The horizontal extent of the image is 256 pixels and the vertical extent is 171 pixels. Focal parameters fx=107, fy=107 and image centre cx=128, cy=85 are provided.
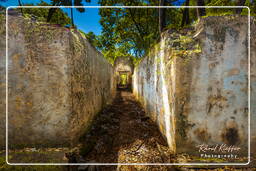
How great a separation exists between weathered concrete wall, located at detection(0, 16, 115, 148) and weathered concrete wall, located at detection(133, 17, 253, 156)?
2.26 m

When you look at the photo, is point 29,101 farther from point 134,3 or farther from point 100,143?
point 134,3

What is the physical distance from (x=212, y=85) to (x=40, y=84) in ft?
11.6

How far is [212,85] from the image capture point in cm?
218

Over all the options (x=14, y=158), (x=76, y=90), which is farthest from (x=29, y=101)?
(x=14, y=158)

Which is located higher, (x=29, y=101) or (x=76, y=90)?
(x=76, y=90)

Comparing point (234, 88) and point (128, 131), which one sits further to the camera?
point (128, 131)

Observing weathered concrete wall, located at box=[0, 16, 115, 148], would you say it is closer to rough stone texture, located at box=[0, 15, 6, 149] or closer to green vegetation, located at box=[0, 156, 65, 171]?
rough stone texture, located at box=[0, 15, 6, 149]

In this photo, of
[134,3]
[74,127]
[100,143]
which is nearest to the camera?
[74,127]

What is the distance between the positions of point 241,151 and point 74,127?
3616mm

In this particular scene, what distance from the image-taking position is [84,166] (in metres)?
2.14

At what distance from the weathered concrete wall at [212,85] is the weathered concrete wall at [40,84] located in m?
2.26

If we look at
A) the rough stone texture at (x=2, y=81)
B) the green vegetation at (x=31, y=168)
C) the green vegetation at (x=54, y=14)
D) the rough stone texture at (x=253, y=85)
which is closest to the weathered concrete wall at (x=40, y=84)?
the rough stone texture at (x=2, y=81)

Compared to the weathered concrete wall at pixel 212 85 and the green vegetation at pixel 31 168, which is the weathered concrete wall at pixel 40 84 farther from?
the weathered concrete wall at pixel 212 85

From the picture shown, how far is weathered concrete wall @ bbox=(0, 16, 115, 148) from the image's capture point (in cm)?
219
